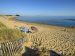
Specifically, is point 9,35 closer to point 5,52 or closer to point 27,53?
point 27,53

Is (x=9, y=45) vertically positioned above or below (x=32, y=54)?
above

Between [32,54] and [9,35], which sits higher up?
[9,35]

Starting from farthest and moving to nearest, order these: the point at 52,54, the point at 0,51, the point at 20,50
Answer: the point at 52,54 → the point at 20,50 → the point at 0,51

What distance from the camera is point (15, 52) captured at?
5828 mm

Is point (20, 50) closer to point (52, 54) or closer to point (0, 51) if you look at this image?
point (0, 51)

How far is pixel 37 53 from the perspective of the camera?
6.98 m

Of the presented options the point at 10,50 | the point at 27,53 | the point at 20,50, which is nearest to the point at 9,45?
the point at 10,50

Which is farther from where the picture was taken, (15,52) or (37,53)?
(37,53)

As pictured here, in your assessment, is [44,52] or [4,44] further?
[44,52]

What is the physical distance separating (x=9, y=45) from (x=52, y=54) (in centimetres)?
196

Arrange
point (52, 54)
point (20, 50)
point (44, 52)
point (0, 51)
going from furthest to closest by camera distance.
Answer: point (44, 52), point (52, 54), point (20, 50), point (0, 51)

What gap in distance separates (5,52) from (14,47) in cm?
36

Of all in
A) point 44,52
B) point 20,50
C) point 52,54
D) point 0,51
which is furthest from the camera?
point 44,52

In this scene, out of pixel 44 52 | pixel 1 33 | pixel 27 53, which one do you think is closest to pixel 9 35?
pixel 1 33
